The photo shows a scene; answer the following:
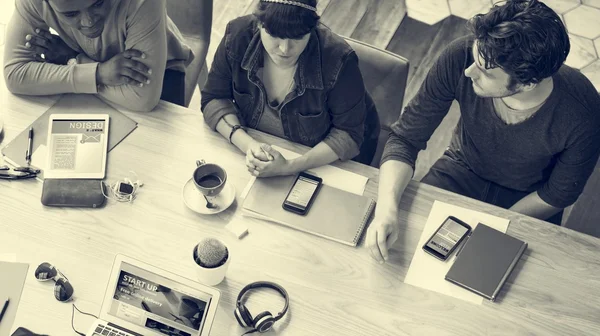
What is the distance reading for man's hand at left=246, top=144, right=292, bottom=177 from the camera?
1.82m

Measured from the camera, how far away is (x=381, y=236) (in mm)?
1701

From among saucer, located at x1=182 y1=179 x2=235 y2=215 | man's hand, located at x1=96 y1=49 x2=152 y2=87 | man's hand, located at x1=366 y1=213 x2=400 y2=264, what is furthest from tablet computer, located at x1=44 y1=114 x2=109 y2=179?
man's hand, located at x1=366 y1=213 x2=400 y2=264

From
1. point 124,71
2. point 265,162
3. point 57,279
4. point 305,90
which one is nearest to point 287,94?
point 305,90

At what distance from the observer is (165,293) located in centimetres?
154

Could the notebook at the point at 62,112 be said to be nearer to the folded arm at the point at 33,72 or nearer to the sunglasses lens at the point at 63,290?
the folded arm at the point at 33,72

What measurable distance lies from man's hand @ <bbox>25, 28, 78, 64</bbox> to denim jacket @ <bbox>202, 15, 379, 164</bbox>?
0.49 meters

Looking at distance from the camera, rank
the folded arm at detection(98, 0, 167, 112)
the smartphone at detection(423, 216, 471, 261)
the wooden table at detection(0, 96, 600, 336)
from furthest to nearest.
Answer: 1. the folded arm at detection(98, 0, 167, 112)
2. the smartphone at detection(423, 216, 471, 261)
3. the wooden table at detection(0, 96, 600, 336)

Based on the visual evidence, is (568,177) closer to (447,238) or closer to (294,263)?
(447,238)

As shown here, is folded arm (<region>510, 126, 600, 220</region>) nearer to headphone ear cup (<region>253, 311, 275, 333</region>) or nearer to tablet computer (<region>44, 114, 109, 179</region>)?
headphone ear cup (<region>253, 311, 275, 333</region>)

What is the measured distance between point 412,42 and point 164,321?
7.48 feet

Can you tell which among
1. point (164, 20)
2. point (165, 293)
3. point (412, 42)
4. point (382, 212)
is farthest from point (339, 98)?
point (412, 42)

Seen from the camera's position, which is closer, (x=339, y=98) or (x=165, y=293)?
(x=165, y=293)

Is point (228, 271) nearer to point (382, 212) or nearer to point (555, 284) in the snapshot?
point (382, 212)

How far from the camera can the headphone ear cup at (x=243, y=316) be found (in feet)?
5.18
